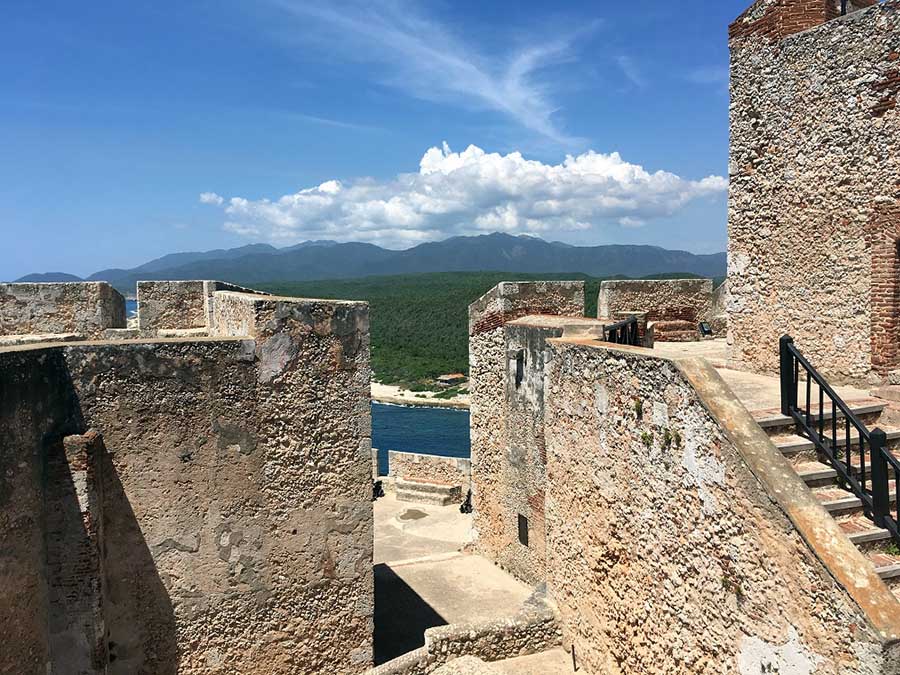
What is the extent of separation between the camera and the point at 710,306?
47.9ft

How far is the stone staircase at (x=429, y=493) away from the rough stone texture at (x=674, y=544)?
12500 millimetres

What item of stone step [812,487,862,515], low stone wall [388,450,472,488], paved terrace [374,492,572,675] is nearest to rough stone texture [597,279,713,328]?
paved terrace [374,492,572,675]

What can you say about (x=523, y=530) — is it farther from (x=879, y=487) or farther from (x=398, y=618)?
(x=879, y=487)

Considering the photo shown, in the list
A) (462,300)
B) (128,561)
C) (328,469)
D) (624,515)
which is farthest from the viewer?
(462,300)

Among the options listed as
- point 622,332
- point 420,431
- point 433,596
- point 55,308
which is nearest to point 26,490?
point 55,308

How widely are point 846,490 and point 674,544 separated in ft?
4.72

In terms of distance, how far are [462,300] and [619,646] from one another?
3710 inches

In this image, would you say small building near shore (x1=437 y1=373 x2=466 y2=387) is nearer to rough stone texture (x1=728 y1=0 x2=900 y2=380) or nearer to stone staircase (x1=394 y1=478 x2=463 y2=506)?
stone staircase (x1=394 y1=478 x2=463 y2=506)

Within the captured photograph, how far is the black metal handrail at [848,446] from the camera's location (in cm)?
507

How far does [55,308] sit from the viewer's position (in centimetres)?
1127

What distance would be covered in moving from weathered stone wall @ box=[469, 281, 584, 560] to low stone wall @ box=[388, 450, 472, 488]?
775 centimetres

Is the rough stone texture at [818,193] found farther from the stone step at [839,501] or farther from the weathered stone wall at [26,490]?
the weathered stone wall at [26,490]

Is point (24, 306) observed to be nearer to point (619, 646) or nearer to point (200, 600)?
point (200, 600)

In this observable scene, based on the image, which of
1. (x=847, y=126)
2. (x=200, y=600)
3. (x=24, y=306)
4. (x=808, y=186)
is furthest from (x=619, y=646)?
(x=24, y=306)
